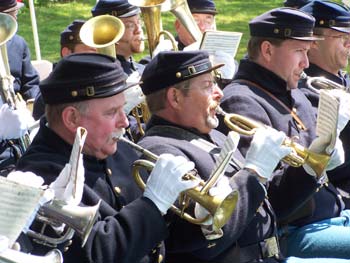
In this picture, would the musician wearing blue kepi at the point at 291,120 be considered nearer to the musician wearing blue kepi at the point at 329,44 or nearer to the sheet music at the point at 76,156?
the musician wearing blue kepi at the point at 329,44

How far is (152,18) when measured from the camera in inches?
230

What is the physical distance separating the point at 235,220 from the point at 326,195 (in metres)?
1.31

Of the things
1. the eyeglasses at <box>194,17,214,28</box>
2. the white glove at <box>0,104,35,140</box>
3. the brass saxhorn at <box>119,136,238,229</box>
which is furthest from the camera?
the eyeglasses at <box>194,17,214,28</box>

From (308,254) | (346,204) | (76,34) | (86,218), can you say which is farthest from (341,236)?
(76,34)

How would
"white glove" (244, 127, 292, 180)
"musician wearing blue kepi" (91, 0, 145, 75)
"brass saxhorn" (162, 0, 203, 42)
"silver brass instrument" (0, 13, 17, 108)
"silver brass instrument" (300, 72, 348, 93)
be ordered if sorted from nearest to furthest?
"white glove" (244, 127, 292, 180) < "silver brass instrument" (0, 13, 17, 108) < "silver brass instrument" (300, 72, 348, 93) < "brass saxhorn" (162, 0, 203, 42) < "musician wearing blue kepi" (91, 0, 145, 75)

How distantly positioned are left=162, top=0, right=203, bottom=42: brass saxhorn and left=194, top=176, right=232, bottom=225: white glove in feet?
8.07

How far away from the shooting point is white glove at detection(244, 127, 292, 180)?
13.9 feet

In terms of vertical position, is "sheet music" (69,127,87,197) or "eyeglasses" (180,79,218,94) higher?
"sheet music" (69,127,87,197)

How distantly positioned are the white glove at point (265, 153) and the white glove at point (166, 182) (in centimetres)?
59

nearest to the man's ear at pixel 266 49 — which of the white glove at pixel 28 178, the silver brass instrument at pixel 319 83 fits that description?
the silver brass instrument at pixel 319 83

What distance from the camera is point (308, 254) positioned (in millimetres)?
4902

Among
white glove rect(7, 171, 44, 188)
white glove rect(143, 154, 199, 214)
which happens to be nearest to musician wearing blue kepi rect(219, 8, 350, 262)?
white glove rect(143, 154, 199, 214)

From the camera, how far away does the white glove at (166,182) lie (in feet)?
12.1

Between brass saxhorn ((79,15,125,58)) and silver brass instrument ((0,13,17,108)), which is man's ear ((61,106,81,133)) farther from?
silver brass instrument ((0,13,17,108))
